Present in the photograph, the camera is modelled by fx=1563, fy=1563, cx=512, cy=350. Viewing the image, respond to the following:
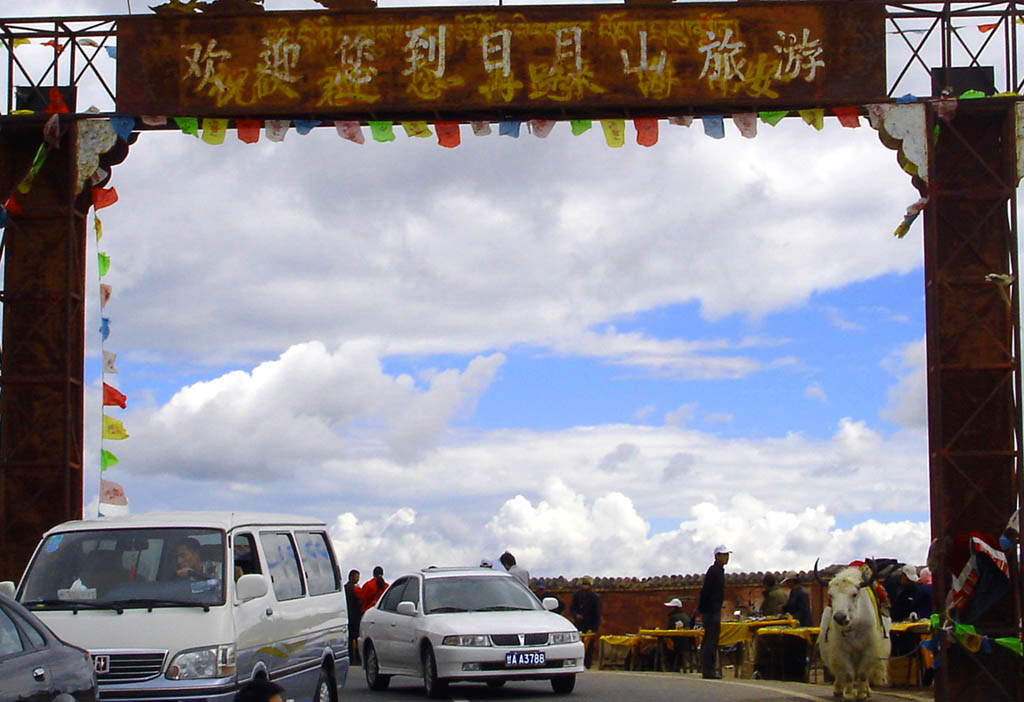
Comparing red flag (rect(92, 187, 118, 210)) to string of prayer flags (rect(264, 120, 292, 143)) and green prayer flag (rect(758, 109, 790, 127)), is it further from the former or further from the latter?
green prayer flag (rect(758, 109, 790, 127))

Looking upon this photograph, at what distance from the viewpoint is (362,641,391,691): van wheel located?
2141cm

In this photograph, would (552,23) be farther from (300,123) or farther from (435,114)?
(300,123)

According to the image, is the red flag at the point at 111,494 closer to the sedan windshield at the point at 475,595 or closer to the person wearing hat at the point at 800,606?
the sedan windshield at the point at 475,595

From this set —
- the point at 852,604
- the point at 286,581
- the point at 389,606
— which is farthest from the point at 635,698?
the point at 286,581

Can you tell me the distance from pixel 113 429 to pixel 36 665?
11152 millimetres

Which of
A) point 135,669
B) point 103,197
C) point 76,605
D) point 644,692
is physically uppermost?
point 103,197

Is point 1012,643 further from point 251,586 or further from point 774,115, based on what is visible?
point 251,586

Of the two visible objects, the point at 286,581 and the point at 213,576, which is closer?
the point at 213,576

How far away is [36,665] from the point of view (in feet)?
32.0

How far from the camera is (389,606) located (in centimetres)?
2139

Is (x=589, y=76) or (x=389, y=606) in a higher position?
(x=589, y=76)


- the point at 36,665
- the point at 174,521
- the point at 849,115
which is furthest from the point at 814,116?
the point at 36,665

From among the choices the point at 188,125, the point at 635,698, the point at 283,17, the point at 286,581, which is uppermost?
the point at 283,17

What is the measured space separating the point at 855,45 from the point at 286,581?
10.4 m
